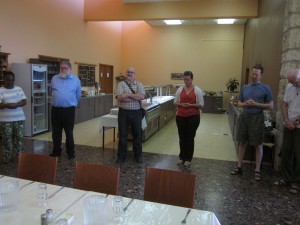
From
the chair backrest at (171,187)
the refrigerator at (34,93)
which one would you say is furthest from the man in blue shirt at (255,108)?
the refrigerator at (34,93)

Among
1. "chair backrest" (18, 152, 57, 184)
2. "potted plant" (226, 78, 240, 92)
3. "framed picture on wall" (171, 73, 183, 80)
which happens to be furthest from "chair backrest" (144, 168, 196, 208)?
"framed picture on wall" (171, 73, 183, 80)

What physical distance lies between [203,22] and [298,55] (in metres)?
7.92

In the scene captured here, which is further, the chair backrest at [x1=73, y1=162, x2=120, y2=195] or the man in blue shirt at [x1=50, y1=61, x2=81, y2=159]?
the man in blue shirt at [x1=50, y1=61, x2=81, y2=159]

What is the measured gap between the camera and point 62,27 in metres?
7.79

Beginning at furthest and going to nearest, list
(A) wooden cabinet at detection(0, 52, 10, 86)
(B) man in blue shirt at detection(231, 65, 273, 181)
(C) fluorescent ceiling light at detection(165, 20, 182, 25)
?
(C) fluorescent ceiling light at detection(165, 20, 182, 25) < (A) wooden cabinet at detection(0, 52, 10, 86) < (B) man in blue shirt at detection(231, 65, 273, 181)

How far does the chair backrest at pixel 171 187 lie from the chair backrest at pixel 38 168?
2.60 ft

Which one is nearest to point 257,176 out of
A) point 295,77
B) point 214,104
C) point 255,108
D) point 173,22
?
point 255,108

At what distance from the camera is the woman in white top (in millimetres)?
4074

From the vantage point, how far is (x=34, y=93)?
6219mm

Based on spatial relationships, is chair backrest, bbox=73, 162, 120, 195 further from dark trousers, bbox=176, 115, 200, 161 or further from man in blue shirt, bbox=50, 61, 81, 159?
man in blue shirt, bbox=50, 61, 81, 159

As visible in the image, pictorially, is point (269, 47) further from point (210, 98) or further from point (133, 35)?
point (133, 35)

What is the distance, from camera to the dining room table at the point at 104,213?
144 centimetres

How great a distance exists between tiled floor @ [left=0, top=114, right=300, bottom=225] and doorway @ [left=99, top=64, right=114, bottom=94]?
170 inches

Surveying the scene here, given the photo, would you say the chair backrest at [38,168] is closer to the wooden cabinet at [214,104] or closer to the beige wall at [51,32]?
the beige wall at [51,32]
